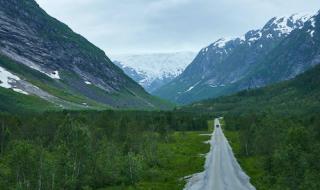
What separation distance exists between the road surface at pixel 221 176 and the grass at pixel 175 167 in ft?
8.02

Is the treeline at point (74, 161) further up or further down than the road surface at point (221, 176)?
further up

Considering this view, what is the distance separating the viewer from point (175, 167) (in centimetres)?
11988

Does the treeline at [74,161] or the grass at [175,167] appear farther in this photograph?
the grass at [175,167]

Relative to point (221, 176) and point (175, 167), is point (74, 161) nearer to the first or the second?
point (221, 176)

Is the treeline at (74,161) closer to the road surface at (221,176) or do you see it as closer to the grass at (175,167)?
the grass at (175,167)

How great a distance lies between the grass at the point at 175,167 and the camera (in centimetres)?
9231

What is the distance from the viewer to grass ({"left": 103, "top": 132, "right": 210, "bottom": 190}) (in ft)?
303

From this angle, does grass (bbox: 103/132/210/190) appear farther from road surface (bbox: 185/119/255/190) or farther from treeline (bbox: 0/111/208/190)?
road surface (bbox: 185/119/255/190)

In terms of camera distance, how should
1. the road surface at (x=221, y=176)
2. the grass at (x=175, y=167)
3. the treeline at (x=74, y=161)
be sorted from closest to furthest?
the treeline at (x=74, y=161) < the road surface at (x=221, y=176) < the grass at (x=175, y=167)

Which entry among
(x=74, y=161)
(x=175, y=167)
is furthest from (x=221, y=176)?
(x=74, y=161)

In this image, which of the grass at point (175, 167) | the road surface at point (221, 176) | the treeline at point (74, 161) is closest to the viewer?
the treeline at point (74, 161)

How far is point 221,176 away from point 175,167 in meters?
21.3

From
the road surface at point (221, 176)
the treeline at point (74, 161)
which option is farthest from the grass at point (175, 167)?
the road surface at point (221, 176)

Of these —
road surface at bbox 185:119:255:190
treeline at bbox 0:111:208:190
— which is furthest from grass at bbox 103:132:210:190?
road surface at bbox 185:119:255:190
